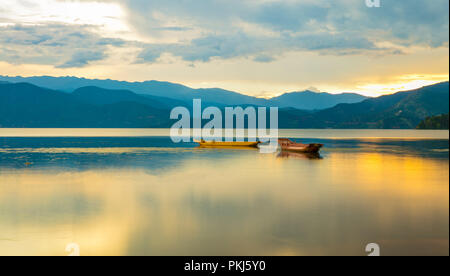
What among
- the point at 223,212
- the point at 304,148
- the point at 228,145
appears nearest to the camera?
the point at 223,212

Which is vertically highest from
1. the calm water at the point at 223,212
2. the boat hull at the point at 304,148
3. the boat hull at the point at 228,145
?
the boat hull at the point at 228,145

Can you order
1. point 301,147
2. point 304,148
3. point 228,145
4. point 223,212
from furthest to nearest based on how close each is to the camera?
1. point 228,145
2. point 301,147
3. point 304,148
4. point 223,212

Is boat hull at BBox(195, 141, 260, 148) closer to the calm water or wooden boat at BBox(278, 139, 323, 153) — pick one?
wooden boat at BBox(278, 139, 323, 153)

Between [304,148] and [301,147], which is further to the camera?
[301,147]

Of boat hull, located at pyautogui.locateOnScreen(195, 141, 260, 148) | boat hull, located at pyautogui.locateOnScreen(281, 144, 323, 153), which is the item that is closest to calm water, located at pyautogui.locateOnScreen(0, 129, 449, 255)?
boat hull, located at pyautogui.locateOnScreen(281, 144, 323, 153)

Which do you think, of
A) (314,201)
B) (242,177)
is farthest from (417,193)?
(242,177)

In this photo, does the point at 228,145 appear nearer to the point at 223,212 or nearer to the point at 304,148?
the point at 304,148

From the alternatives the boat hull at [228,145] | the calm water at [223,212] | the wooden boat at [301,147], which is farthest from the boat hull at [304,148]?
the calm water at [223,212]

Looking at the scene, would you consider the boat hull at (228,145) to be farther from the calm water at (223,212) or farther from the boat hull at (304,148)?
the calm water at (223,212)

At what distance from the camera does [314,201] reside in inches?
1055

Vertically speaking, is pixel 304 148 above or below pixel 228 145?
below

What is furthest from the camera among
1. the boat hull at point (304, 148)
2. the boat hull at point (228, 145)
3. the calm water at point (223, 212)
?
the boat hull at point (228, 145)

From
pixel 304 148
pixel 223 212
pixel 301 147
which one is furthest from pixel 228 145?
pixel 223 212
